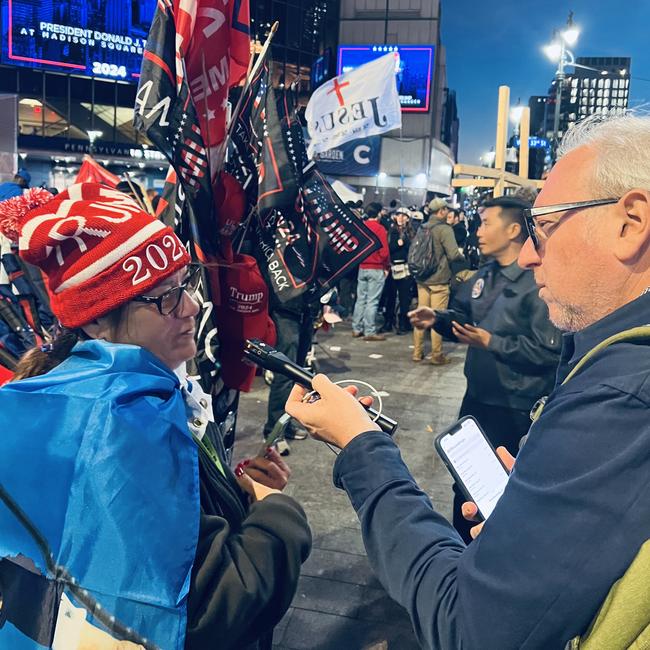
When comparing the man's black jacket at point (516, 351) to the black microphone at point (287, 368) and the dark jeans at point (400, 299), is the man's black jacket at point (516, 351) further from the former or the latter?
the dark jeans at point (400, 299)

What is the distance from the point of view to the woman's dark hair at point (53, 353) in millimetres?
1698

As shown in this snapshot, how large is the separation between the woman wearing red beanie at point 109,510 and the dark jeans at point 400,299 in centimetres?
1016

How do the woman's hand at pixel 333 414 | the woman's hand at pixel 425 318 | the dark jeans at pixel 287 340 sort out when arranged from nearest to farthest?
1. the woman's hand at pixel 333 414
2. the woman's hand at pixel 425 318
3. the dark jeans at pixel 287 340

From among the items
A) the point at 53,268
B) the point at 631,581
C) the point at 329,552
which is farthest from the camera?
the point at 329,552

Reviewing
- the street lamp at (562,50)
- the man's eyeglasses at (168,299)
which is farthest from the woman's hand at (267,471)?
the street lamp at (562,50)

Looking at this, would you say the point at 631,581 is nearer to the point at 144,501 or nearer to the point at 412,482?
the point at 412,482

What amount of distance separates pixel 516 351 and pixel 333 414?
2295 millimetres

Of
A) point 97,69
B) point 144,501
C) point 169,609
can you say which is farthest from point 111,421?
point 97,69

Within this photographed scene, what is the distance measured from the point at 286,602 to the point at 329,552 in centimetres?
234

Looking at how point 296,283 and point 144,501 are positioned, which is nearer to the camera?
point 144,501

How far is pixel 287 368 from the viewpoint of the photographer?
5.84 ft

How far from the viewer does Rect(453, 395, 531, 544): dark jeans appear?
11.5ft

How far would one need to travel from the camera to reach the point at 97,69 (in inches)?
1128

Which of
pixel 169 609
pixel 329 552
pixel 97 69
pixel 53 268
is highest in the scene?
pixel 97 69
